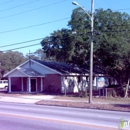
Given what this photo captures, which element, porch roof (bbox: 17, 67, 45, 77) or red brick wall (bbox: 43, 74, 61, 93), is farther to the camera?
porch roof (bbox: 17, 67, 45, 77)

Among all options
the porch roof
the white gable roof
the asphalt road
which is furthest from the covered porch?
the asphalt road

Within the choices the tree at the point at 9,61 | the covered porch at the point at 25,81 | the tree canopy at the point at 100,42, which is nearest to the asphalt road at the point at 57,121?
the tree canopy at the point at 100,42

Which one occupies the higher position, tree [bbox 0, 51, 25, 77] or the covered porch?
tree [bbox 0, 51, 25, 77]

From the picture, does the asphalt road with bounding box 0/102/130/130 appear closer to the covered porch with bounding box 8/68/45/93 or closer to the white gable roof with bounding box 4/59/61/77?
the white gable roof with bounding box 4/59/61/77

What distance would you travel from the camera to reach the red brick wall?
122ft

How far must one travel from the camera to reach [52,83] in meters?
37.8

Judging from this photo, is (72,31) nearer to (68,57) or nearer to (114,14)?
(68,57)

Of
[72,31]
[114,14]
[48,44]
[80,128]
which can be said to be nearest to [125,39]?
[114,14]

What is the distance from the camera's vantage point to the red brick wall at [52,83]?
37094 millimetres

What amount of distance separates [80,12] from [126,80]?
32.7 feet

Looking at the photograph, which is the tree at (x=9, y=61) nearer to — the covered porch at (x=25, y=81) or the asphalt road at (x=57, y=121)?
the covered porch at (x=25, y=81)

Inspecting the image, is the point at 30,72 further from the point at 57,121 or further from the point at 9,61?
the point at 9,61

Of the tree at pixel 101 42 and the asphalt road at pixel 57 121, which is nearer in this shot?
the asphalt road at pixel 57 121

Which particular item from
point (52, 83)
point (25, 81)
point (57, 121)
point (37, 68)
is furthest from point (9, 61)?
point (57, 121)
